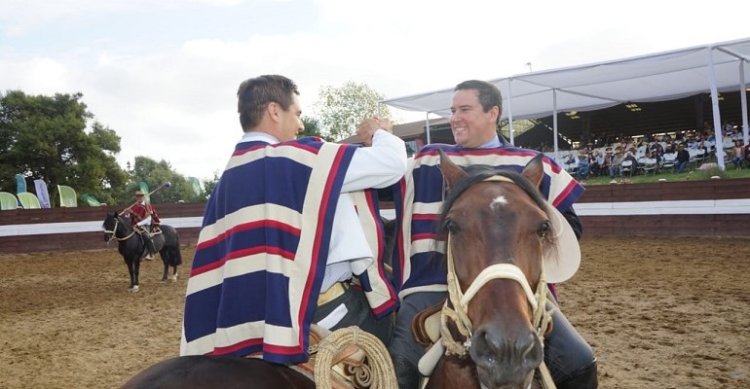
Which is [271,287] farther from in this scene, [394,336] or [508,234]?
[508,234]

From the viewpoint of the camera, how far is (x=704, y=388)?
16.1ft

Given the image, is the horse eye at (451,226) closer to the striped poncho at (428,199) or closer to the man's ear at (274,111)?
the striped poncho at (428,199)

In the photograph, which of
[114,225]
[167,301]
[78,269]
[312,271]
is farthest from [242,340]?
[78,269]

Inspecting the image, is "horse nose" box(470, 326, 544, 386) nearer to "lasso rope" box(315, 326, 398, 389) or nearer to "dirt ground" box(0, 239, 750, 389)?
"lasso rope" box(315, 326, 398, 389)

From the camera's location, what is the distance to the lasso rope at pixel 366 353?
2.23m

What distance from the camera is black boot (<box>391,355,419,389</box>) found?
2553 mm

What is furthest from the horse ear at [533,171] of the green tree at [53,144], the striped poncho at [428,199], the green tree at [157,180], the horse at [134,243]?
the green tree at [157,180]

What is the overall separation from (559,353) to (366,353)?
2.95ft

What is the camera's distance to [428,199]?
110 inches

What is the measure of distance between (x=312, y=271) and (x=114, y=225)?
480 inches

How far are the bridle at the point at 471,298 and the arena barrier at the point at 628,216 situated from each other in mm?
13152

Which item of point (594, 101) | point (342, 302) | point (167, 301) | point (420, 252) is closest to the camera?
point (342, 302)

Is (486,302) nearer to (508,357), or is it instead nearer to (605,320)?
(508,357)

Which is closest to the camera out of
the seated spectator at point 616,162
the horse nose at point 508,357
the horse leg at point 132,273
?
the horse nose at point 508,357
